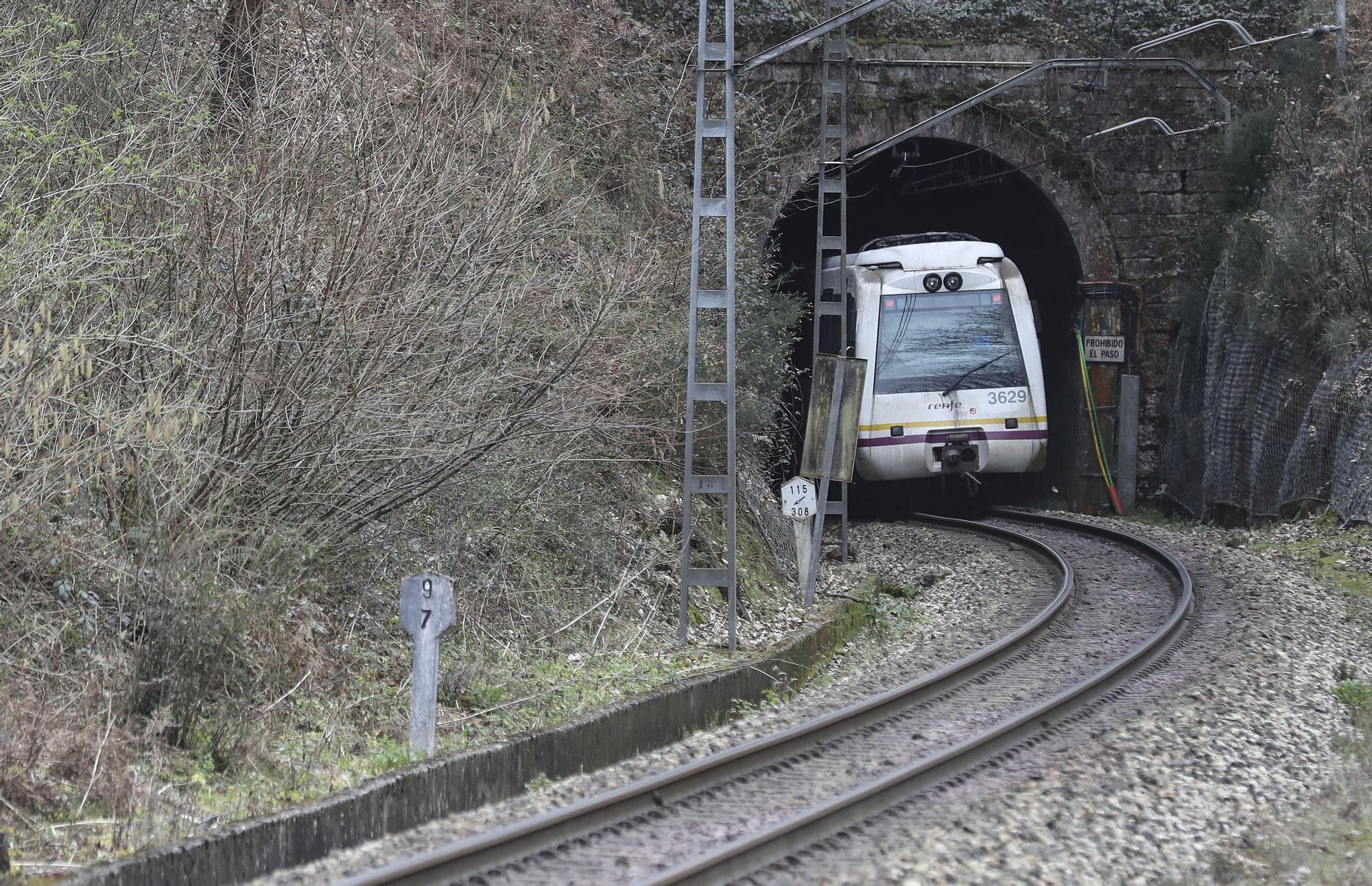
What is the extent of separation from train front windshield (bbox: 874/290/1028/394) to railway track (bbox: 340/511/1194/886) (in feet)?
18.5

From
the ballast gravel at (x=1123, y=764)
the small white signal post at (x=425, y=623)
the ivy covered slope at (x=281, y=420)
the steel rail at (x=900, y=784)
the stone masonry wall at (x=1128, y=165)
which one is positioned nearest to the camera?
the steel rail at (x=900, y=784)

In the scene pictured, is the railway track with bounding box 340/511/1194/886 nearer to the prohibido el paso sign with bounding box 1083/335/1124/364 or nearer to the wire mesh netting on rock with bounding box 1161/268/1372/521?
the wire mesh netting on rock with bounding box 1161/268/1372/521

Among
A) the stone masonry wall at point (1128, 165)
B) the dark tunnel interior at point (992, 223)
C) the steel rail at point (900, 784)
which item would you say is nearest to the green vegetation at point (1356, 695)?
the steel rail at point (900, 784)

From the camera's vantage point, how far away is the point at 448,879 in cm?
507

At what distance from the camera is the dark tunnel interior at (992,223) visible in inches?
848

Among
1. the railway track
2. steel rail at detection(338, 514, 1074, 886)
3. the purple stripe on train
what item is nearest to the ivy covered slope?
steel rail at detection(338, 514, 1074, 886)

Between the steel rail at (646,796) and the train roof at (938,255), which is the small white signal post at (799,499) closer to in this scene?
the steel rail at (646,796)

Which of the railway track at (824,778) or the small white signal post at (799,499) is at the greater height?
the small white signal post at (799,499)

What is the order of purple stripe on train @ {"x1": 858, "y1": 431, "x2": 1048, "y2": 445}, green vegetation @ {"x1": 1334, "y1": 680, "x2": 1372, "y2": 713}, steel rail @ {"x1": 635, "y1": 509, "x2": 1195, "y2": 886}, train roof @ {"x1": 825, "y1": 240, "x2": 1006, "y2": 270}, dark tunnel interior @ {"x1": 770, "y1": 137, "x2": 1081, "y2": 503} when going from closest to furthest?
1. steel rail @ {"x1": 635, "y1": 509, "x2": 1195, "y2": 886}
2. green vegetation @ {"x1": 1334, "y1": 680, "x2": 1372, "y2": 713}
3. purple stripe on train @ {"x1": 858, "y1": 431, "x2": 1048, "y2": 445}
4. train roof @ {"x1": 825, "y1": 240, "x2": 1006, "y2": 270}
5. dark tunnel interior @ {"x1": 770, "y1": 137, "x2": 1081, "y2": 503}

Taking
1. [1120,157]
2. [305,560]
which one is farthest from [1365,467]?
Result: [305,560]

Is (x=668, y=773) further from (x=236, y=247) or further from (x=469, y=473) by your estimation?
(x=236, y=247)

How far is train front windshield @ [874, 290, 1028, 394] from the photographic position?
56.5ft

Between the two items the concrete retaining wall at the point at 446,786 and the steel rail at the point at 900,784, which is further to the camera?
the steel rail at the point at 900,784

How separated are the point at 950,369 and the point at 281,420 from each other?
10987mm
